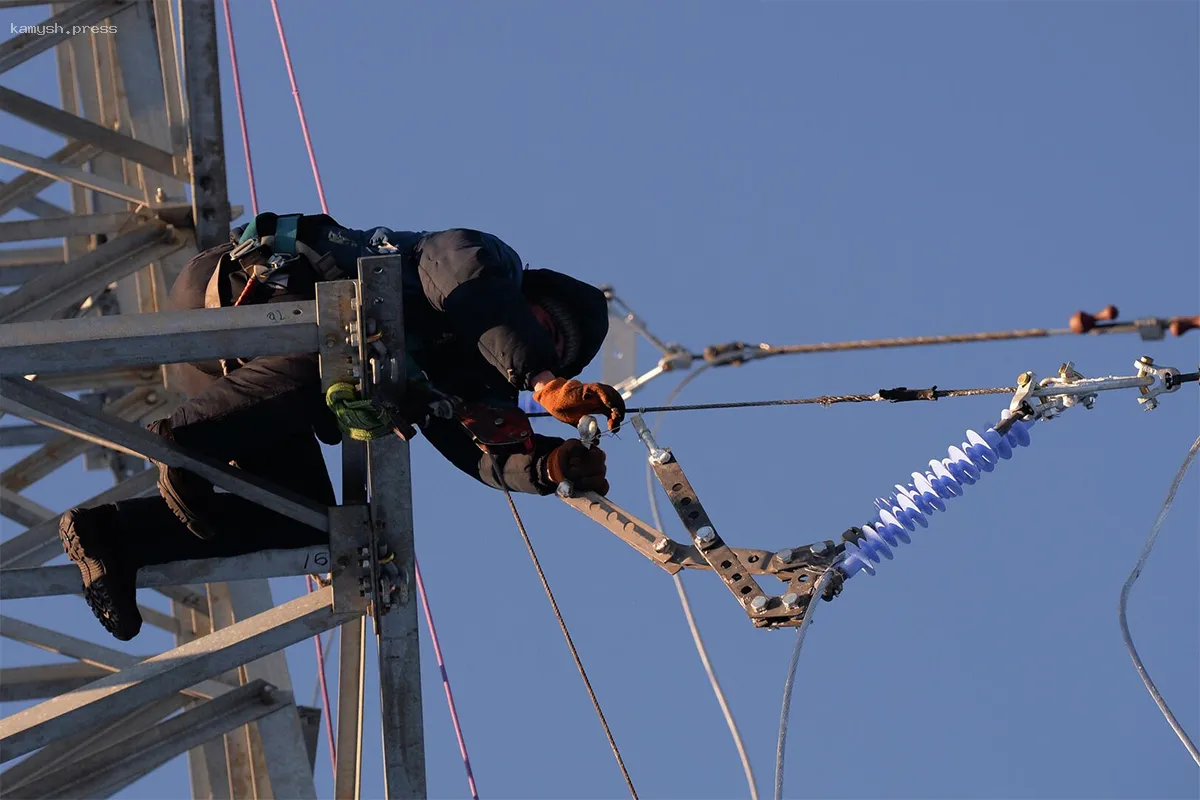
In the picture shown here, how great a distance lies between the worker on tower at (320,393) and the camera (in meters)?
7.71

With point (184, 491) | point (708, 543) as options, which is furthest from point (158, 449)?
point (708, 543)

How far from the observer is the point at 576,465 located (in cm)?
797

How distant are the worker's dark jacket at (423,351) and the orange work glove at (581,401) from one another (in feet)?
0.68

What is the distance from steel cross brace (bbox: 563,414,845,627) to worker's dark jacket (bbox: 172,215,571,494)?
40 centimetres

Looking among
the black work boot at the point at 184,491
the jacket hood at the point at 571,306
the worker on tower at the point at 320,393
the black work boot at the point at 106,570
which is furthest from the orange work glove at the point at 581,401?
the black work boot at the point at 106,570

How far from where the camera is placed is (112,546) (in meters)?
8.29

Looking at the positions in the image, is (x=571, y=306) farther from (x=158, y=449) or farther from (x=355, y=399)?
(x=158, y=449)

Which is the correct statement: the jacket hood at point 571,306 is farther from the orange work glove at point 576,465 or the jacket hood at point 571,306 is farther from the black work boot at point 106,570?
the black work boot at point 106,570

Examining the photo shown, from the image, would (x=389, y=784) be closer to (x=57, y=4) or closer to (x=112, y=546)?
(x=112, y=546)

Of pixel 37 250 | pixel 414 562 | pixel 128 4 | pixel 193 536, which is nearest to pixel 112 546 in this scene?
pixel 193 536

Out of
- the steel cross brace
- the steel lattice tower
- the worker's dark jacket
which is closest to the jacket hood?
the worker's dark jacket

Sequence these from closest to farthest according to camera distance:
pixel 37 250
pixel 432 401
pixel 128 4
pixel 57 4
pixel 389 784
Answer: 1. pixel 432 401
2. pixel 389 784
3. pixel 128 4
4. pixel 57 4
5. pixel 37 250

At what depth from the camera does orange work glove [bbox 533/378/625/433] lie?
7238 millimetres

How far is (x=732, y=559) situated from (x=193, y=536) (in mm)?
2226
